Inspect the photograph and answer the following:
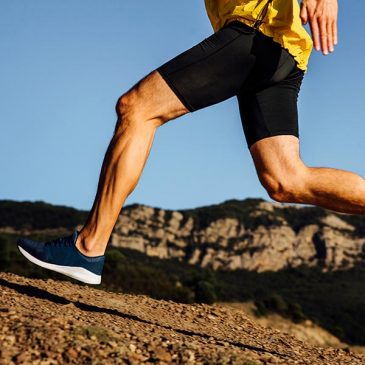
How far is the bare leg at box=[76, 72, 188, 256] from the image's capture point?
13.4ft

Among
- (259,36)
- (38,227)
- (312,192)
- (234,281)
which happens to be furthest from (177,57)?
(38,227)

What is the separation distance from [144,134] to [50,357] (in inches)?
53.9

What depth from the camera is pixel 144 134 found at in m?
4.11

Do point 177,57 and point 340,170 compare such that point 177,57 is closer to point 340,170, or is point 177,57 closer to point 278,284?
point 340,170

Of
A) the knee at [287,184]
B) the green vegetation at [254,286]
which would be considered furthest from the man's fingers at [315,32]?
the green vegetation at [254,286]

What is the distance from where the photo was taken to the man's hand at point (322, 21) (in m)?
4.03

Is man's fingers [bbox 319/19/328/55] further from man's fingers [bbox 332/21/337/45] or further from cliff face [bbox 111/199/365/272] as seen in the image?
cliff face [bbox 111/199/365/272]

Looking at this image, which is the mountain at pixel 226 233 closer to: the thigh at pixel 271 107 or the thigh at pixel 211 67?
the thigh at pixel 271 107

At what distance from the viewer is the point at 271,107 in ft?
15.1

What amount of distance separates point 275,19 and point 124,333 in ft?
7.16

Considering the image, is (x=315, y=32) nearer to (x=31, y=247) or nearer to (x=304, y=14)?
(x=304, y=14)

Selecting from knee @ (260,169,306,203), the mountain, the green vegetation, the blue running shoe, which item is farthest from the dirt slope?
the mountain

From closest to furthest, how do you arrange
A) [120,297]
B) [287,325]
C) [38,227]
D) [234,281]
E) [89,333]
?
[89,333]
[120,297]
[287,325]
[234,281]
[38,227]

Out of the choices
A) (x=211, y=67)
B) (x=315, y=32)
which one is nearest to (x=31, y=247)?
(x=211, y=67)
